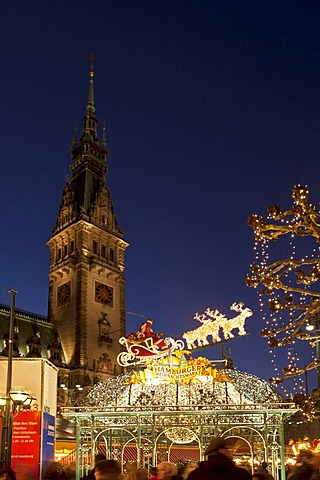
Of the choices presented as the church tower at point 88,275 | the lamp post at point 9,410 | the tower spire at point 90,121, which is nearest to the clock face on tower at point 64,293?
the church tower at point 88,275

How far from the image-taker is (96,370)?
203ft

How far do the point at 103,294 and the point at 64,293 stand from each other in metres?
4.37

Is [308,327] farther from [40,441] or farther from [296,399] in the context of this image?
[40,441]

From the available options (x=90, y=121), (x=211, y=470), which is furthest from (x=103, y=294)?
(x=211, y=470)

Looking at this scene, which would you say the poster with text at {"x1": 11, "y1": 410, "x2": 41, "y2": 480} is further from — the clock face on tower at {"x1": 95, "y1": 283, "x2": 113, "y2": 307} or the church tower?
the clock face on tower at {"x1": 95, "y1": 283, "x2": 113, "y2": 307}

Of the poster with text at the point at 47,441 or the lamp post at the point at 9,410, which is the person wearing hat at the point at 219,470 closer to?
the lamp post at the point at 9,410

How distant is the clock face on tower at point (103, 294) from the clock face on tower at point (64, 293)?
3.11 metres

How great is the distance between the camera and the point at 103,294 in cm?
6694

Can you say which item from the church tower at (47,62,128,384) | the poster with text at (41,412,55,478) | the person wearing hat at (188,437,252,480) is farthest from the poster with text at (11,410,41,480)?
the church tower at (47,62,128,384)

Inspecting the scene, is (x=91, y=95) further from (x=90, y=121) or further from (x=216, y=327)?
(x=216, y=327)

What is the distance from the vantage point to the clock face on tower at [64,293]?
6581cm

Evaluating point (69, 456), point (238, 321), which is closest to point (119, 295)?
point (69, 456)

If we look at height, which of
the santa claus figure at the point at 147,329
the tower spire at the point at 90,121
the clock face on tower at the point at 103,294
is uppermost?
the tower spire at the point at 90,121

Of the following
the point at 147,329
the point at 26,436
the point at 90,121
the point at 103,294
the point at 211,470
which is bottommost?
the point at 26,436
